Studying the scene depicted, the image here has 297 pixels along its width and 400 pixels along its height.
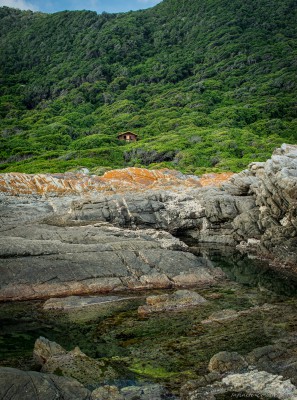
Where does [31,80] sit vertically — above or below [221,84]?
above

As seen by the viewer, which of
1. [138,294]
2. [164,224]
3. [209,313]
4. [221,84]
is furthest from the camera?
[221,84]

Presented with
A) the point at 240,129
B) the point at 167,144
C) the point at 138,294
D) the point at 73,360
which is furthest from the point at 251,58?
the point at 73,360

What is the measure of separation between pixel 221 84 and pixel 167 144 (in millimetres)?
65652

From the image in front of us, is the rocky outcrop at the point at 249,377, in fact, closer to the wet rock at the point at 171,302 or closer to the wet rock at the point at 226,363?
the wet rock at the point at 226,363

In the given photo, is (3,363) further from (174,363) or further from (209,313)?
(209,313)

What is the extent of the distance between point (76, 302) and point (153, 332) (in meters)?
6.56

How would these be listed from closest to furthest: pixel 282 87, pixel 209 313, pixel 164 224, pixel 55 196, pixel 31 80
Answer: pixel 209 313, pixel 164 224, pixel 55 196, pixel 282 87, pixel 31 80

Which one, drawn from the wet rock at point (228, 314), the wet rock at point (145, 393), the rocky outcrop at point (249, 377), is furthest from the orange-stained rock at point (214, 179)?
the wet rock at point (145, 393)

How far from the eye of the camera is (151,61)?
641 feet

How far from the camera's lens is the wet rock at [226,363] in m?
Answer: 16.1

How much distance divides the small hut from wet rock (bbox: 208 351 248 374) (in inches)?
4300

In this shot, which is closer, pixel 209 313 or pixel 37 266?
pixel 209 313

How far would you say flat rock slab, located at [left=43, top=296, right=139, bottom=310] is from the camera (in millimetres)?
24828

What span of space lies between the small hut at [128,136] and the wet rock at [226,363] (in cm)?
10922
